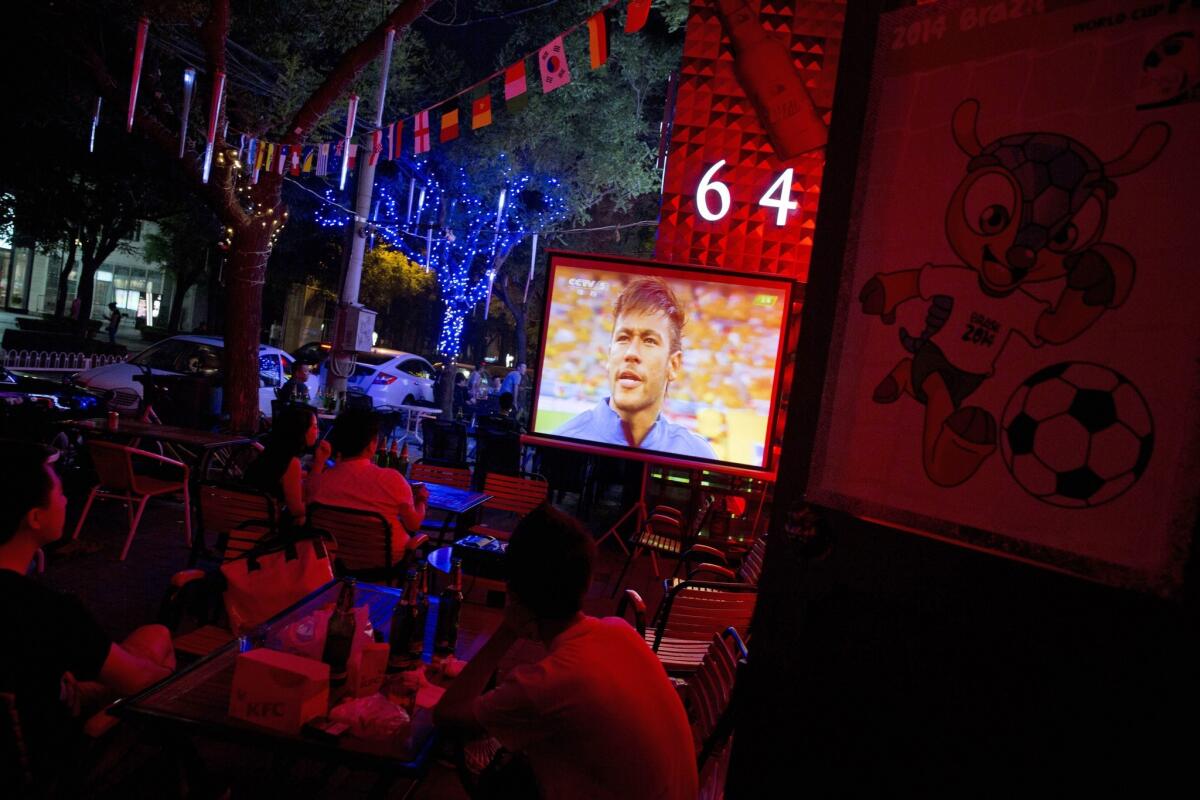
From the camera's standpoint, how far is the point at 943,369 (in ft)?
5.26

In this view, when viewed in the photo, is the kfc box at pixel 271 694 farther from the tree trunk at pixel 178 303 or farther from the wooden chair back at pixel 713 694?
the tree trunk at pixel 178 303

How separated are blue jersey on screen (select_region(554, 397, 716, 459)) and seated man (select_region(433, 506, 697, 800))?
3.40 m

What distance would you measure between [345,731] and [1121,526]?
1.90 m

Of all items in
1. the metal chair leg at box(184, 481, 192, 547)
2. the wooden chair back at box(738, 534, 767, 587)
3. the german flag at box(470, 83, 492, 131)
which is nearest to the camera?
the wooden chair back at box(738, 534, 767, 587)

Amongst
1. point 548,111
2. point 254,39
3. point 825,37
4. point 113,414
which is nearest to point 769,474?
point 825,37

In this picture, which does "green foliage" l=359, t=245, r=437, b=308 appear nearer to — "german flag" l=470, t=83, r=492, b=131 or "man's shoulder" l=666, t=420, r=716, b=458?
"german flag" l=470, t=83, r=492, b=131

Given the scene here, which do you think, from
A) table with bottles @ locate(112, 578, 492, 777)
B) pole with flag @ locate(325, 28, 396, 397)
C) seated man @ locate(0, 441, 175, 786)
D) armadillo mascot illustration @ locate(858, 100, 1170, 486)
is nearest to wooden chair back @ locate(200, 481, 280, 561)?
table with bottles @ locate(112, 578, 492, 777)

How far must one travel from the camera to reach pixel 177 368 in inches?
434

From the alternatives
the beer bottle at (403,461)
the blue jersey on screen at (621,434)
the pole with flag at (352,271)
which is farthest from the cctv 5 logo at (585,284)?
the pole with flag at (352,271)

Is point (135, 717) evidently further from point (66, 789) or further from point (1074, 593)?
point (1074, 593)

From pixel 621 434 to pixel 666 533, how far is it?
1.81m

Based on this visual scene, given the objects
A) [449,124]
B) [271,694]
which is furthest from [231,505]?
[449,124]

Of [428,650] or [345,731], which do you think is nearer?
[345,731]

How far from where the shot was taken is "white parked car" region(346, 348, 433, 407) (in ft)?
54.4
